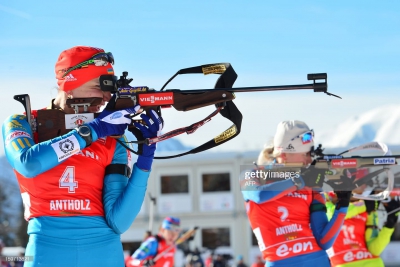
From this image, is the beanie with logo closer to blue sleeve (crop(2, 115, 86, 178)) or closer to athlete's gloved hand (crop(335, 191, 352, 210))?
athlete's gloved hand (crop(335, 191, 352, 210))

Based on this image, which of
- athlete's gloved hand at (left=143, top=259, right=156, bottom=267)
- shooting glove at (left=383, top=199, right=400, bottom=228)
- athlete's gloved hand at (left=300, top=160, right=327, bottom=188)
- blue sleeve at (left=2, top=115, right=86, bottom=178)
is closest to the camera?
blue sleeve at (left=2, top=115, right=86, bottom=178)

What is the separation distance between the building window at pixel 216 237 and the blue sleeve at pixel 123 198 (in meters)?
18.3

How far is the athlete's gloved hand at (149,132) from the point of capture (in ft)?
10.5

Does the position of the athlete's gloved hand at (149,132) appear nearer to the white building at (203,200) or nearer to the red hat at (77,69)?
the red hat at (77,69)

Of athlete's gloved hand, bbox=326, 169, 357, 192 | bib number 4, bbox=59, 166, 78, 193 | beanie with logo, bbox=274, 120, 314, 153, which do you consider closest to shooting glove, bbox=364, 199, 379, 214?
athlete's gloved hand, bbox=326, 169, 357, 192

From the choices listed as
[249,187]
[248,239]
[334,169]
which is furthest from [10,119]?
[248,239]

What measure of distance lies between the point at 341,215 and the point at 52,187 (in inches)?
101

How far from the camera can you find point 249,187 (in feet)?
15.9

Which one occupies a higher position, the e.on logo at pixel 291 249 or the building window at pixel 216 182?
the building window at pixel 216 182

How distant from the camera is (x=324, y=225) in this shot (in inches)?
191

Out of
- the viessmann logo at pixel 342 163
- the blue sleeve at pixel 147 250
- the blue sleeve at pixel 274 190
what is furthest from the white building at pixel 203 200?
the blue sleeve at pixel 274 190

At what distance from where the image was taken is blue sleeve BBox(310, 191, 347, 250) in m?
4.79

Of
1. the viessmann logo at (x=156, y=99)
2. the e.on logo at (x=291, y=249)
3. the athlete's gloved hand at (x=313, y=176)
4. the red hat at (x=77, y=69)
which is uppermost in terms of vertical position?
the red hat at (x=77, y=69)

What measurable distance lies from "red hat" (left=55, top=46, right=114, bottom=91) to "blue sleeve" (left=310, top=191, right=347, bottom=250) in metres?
2.25
